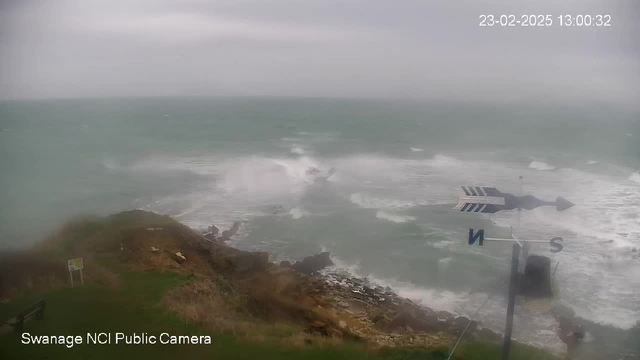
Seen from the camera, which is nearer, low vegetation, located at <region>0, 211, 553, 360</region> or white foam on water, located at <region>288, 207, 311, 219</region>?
low vegetation, located at <region>0, 211, 553, 360</region>

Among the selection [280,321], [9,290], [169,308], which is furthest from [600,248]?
[9,290]

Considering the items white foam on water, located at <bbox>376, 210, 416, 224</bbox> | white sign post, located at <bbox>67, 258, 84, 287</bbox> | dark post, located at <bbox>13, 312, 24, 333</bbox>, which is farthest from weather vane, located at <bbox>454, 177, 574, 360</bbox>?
dark post, located at <bbox>13, 312, 24, 333</bbox>

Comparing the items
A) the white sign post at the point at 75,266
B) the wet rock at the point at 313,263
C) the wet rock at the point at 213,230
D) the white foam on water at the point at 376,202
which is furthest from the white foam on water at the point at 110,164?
the white foam on water at the point at 376,202

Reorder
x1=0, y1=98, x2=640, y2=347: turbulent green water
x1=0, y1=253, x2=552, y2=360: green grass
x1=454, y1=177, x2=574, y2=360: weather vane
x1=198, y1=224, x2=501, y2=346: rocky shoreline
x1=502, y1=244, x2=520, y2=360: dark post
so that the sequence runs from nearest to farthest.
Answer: x1=502, y1=244, x2=520, y2=360: dark post → x1=454, y1=177, x2=574, y2=360: weather vane → x1=0, y1=253, x2=552, y2=360: green grass → x1=198, y1=224, x2=501, y2=346: rocky shoreline → x1=0, y1=98, x2=640, y2=347: turbulent green water

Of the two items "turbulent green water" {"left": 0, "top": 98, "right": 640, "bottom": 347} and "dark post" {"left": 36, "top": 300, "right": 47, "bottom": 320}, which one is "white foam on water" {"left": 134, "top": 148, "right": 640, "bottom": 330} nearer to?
"turbulent green water" {"left": 0, "top": 98, "right": 640, "bottom": 347}

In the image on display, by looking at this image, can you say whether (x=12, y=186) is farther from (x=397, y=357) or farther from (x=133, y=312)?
(x=397, y=357)

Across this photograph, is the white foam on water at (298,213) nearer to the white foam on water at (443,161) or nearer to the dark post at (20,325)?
the white foam on water at (443,161)

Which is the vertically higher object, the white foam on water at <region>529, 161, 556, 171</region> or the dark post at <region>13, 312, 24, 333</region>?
the white foam on water at <region>529, 161, 556, 171</region>
